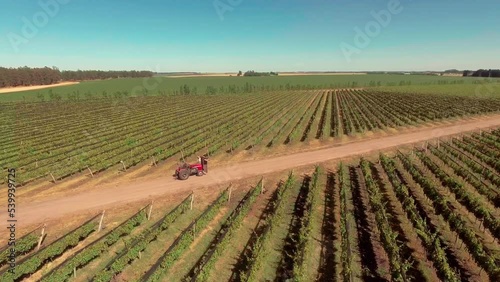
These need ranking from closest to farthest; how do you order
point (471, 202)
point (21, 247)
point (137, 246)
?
point (137, 246), point (21, 247), point (471, 202)

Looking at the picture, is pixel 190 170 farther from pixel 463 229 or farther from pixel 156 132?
pixel 156 132

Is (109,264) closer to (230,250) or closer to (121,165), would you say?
(230,250)

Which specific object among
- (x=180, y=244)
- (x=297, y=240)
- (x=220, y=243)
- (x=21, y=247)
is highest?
(x=220, y=243)

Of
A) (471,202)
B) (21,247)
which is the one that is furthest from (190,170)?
(471,202)

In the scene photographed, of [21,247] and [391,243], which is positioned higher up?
[391,243]

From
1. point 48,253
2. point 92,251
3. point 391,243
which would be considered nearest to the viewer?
point 391,243

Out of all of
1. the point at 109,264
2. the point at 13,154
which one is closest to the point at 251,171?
the point at 109,264
